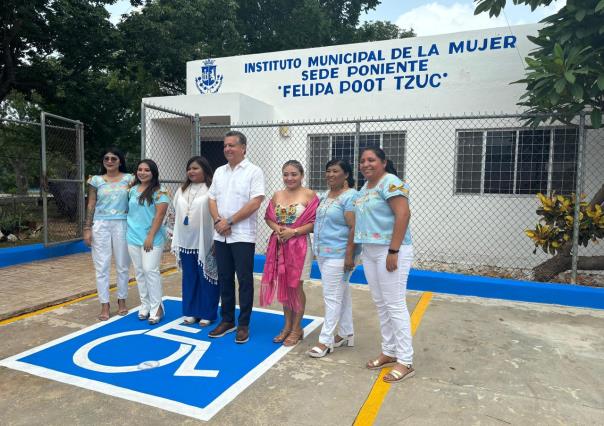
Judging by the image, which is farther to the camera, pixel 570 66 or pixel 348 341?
pixel 570 66

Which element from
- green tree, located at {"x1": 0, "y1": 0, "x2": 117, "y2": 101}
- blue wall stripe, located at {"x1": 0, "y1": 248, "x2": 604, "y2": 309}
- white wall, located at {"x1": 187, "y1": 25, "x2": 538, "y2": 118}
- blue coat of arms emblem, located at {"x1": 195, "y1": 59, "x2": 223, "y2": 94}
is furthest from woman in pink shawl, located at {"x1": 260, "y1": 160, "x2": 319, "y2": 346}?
green tree, located at {"x1": 0, "y1": 0, "x2": 117, "y2": 101}

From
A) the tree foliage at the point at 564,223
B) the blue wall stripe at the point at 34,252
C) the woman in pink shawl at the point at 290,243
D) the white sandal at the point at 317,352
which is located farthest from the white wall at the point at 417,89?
the white sandal at the point at 317,352

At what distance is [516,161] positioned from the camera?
741 cm

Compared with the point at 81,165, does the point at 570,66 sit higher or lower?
higher

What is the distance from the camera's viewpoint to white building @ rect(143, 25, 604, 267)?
7.45 meters

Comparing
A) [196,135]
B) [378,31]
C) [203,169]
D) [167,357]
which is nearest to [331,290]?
[167,357]

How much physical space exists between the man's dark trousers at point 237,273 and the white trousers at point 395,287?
43.8 inches

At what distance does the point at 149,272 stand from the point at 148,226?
459 mm

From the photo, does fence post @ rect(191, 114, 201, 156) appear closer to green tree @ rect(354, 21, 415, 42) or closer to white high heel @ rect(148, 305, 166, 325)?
white high heel @ rect(148, 305, 166, 325)

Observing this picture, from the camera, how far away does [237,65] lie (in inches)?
383

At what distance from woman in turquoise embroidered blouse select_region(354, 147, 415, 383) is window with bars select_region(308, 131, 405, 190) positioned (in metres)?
4.83

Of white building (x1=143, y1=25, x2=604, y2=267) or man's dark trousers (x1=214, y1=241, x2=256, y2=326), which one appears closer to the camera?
man's dark trousers (x1=214, y1=241, x2=256, y2=326)

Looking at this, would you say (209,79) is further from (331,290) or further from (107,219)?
(331,290)

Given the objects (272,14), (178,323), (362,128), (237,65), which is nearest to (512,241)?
(362,128)
